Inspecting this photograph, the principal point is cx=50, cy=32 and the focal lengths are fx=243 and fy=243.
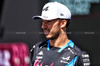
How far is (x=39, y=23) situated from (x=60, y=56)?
522cm

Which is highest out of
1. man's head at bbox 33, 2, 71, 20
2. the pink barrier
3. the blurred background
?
man's head at bbox 33, 2, 71, 20

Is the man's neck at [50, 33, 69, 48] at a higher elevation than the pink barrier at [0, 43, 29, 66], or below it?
higher

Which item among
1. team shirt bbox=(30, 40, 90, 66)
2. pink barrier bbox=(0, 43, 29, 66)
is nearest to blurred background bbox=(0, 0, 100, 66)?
pink barrier bbox=(0, 43, 29, 66)

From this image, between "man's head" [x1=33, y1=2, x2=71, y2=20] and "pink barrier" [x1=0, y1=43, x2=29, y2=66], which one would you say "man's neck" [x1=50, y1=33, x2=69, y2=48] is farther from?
"pink barrier" [x1=0, y1=43, x2=29, y2=66]

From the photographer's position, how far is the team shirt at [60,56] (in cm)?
317

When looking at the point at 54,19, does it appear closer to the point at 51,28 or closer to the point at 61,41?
the point at 51,28

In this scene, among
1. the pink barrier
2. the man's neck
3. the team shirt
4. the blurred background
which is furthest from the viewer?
the pink barrier

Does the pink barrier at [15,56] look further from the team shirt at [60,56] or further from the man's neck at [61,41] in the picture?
the man's neck at [61,41]

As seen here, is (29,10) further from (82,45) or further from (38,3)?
(82,45)

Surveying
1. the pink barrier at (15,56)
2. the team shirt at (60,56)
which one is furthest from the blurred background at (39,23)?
the team shirt at (60,56)

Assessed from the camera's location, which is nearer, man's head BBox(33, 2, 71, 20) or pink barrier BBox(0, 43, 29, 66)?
man's head BBox(33, 2, 71, 20)

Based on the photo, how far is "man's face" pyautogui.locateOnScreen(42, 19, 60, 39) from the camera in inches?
128

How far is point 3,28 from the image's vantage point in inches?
356

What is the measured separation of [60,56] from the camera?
10.7 feet
